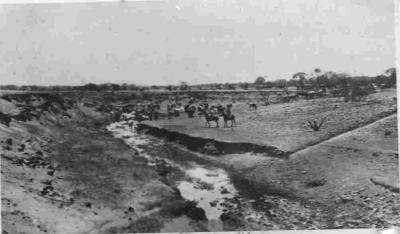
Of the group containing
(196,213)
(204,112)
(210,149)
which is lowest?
(196,213)

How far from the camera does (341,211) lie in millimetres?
4039

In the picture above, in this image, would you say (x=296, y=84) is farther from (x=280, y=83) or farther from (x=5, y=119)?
(x=5, y=119)

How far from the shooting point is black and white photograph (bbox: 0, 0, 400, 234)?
4.04 meters

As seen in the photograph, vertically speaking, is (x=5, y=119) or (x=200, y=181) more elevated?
(x=5, y=119)

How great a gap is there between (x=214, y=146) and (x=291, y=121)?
0.49m

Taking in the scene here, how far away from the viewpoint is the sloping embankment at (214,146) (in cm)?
409

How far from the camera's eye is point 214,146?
13.5 feet

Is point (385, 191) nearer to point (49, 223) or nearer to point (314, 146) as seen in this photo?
point (314, 146)

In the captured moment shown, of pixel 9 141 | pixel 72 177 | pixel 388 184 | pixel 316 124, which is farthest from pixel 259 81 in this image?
pixel 9 141

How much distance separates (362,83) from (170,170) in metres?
1.26

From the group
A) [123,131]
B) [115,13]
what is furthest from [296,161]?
[115,13]

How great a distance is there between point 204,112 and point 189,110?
9cm

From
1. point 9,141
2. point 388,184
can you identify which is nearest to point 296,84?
point 388,184

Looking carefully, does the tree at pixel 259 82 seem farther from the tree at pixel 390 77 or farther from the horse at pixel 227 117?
the tree at pixel 390 77
